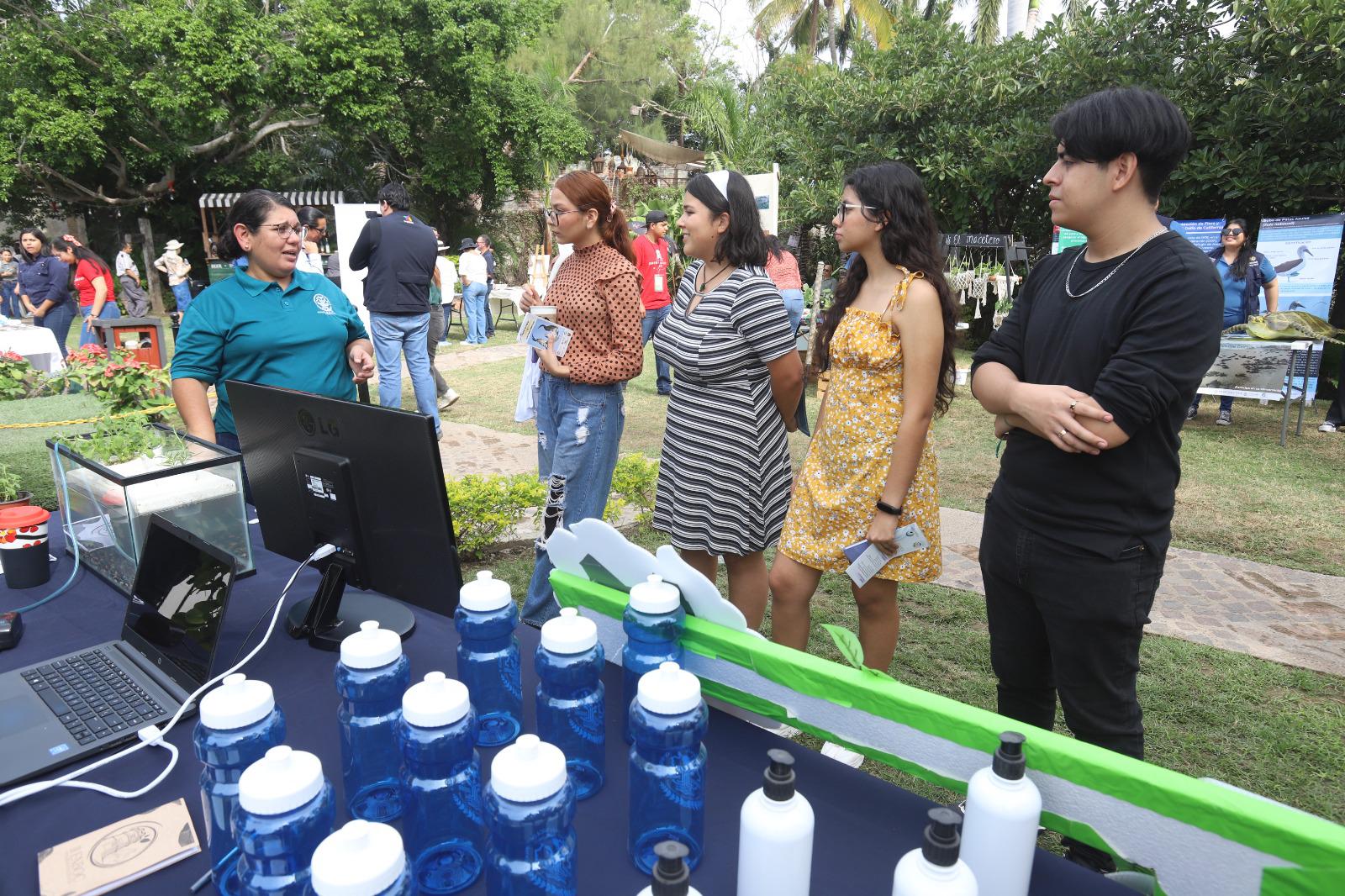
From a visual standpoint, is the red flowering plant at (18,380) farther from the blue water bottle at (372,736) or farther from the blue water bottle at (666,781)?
the blue water bottle at (666,781)

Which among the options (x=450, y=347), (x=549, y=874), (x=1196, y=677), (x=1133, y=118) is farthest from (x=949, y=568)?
(x=450, y=347)

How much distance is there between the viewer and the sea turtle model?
686 centimetres

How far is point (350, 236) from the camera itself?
7.47m

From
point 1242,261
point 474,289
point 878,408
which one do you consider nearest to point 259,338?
point 878,408

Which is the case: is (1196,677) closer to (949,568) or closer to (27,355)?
(949,568)

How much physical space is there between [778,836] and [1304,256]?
10.2 metres

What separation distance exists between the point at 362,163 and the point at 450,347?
14.3 metres

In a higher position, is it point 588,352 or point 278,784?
point 588,352

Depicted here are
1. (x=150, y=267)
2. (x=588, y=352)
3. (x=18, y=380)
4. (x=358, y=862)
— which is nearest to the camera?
(x=358, y=862)

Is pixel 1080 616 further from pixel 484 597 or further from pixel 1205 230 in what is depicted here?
pixel 1205 230

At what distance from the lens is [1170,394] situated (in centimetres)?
155

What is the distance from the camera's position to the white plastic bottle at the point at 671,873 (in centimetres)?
78

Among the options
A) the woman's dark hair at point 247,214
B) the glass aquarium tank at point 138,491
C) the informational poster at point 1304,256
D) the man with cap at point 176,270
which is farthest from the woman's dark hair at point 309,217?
the informational poster at point 1304,256

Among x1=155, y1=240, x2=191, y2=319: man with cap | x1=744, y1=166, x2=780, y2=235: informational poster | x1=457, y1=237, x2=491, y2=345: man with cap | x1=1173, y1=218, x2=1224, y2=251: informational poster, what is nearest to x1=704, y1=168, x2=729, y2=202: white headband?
x1=744, y1=166, x2=780, y2=235: informational poster
